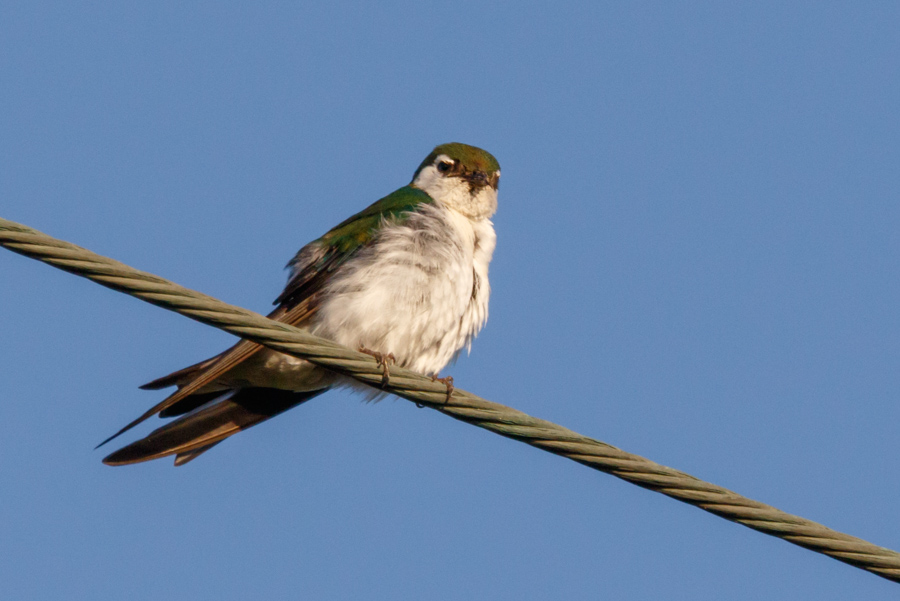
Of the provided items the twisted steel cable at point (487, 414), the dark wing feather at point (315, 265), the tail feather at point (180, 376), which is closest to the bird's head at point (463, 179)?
the dark wing feather at point (315, 265)

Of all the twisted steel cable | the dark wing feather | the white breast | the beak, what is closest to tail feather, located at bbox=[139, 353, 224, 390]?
the dark wing feather

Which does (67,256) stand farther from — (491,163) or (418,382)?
(491,163)

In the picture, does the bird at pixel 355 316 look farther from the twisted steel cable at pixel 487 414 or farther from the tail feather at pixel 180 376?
the twisted steel cable at pixel 487 414

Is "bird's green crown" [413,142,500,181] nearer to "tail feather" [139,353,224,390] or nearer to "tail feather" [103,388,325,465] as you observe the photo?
"tail feather" [103,388,325,465]

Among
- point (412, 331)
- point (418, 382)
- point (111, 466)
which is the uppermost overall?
point (412, 331)

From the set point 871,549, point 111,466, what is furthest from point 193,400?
point 871,549

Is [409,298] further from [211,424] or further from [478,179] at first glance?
[478,179]

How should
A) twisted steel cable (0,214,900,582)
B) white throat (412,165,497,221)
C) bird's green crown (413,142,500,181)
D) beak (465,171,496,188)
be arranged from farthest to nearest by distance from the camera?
bird's green crown (413,142,500,181), beak (465,171,496,188), white throat (412,165,497,221), twisted steel cable (0,214,900,582)
